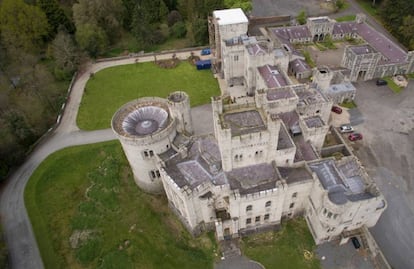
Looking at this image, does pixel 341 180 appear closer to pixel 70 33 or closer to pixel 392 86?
pixel 392 86

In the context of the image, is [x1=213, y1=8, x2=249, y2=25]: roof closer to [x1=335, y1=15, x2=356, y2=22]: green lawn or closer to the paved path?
the paved path

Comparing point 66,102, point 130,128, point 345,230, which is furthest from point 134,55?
point 345,230

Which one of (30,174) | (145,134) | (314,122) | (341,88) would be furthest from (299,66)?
(30,174)

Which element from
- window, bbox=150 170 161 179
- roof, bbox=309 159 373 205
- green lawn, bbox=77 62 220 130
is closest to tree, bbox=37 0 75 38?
green lawn, bbox=77 62 220 130

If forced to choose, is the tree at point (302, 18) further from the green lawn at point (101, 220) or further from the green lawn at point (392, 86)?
the green lawn at point (101, 220)

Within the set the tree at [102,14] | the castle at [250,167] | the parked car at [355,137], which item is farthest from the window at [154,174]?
the tree at [102,14]
